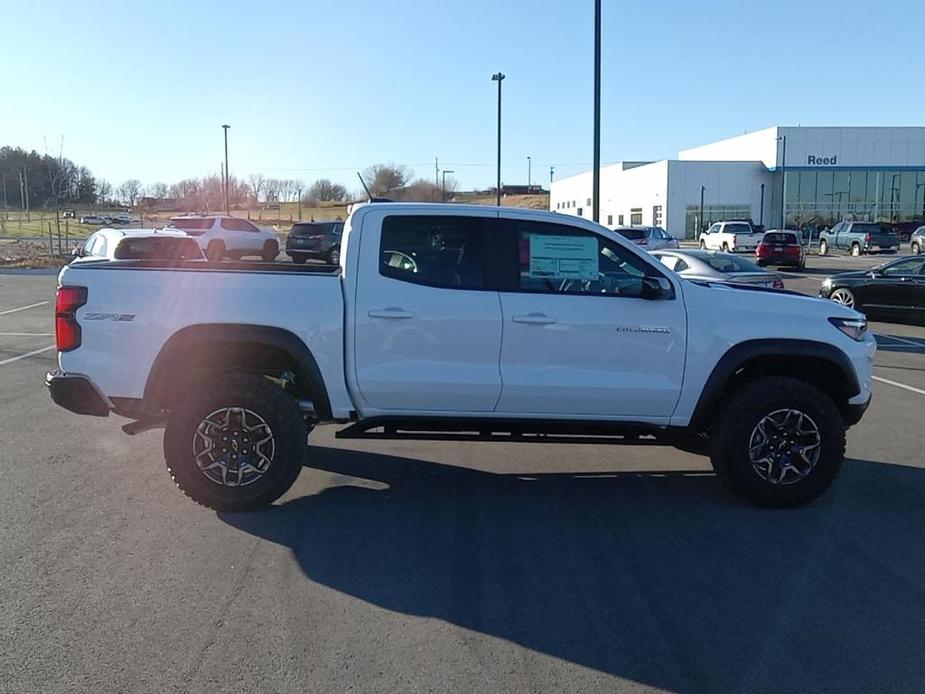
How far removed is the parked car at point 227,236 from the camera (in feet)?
102

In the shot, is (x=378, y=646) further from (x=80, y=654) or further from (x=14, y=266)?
(x=14, y=266)

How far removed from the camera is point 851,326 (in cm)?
→ 585

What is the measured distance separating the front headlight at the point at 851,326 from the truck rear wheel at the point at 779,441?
0.47 m

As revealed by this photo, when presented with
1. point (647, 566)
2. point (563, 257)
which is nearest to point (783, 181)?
point (563, 257)

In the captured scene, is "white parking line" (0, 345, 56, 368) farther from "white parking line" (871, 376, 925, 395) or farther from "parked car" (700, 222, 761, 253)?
"parked car" (700, 222, 761, 253)

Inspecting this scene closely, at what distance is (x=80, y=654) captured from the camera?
3703 millimetres

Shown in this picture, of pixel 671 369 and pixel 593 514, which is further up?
pixel 671 369

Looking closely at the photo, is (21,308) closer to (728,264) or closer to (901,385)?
(728,264)

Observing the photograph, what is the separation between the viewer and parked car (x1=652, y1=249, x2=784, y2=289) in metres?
13.9

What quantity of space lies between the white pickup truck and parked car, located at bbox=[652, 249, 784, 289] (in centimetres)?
814

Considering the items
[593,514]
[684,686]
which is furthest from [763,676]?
[593,514]

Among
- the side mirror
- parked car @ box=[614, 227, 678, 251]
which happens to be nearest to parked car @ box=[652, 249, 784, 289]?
the side mirror

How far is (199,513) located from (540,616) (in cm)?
266

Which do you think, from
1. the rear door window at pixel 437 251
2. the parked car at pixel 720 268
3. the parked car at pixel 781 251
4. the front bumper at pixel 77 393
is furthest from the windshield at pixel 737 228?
the front bumper at pixel 77 393
